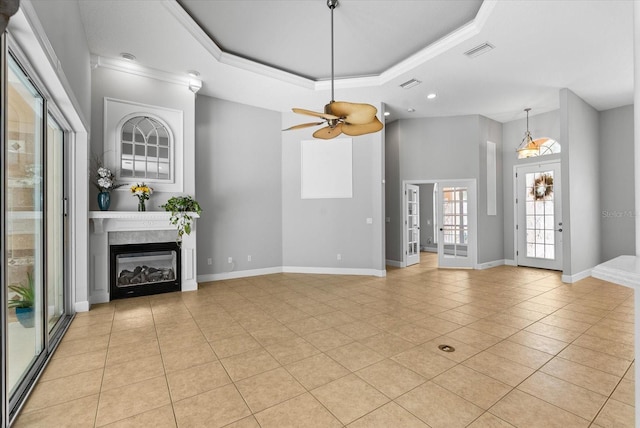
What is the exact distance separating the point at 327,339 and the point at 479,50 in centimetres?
423

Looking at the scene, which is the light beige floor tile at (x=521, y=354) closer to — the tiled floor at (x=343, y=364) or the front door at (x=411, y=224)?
the tiled floor at (x=343, y=364)

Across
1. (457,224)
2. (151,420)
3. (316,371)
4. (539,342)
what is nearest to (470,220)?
(457,224)

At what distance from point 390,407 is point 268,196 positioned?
4.86m

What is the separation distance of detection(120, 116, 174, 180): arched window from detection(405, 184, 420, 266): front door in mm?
5137

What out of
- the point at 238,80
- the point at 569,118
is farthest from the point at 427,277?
the point at 238,80

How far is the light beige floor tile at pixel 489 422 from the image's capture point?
1.76 m

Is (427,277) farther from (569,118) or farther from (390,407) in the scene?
(390,407)

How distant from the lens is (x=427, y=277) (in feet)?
19.6

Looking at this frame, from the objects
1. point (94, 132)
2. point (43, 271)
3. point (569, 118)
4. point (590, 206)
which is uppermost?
point (569, 118)

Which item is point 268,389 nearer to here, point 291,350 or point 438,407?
point 291,350

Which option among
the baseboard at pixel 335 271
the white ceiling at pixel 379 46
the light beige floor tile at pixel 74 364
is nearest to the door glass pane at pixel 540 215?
the white ceiling at pixel 379 46

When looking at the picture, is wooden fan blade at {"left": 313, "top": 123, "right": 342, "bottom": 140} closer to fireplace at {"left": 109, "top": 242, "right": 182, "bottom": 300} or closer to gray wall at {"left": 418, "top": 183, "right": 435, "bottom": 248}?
fireplace at {"left": 109, "top": 242, "right": 182, "bottom": 300}

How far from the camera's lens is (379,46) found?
4.39 m

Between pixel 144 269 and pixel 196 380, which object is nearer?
pixel 196 380
